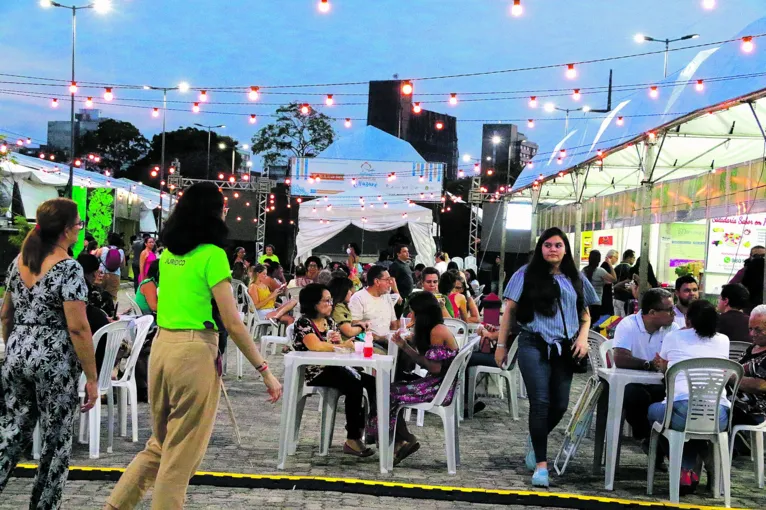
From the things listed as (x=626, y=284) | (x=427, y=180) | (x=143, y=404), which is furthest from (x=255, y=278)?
(x=427, y=180)

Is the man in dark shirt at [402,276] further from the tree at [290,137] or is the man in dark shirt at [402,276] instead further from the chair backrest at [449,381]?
the tree at [290,137]

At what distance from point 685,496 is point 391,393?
2.03 metres

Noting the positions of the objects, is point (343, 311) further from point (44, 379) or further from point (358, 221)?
point (358, 221)

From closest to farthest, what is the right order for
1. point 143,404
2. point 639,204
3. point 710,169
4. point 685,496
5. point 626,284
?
point 685,496 < point 143,404 < point 626,284 < point 710,169 < point 639,204

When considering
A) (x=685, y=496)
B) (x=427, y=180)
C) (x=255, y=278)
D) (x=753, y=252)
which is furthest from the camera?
(x=427, y=180)

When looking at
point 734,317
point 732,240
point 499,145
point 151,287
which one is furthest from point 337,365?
point 499,145

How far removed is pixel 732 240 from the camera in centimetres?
1508

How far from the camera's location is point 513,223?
34781mm

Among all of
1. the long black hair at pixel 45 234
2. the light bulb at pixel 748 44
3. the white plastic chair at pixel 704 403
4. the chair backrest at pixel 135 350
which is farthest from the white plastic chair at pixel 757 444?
the light bulb at pixel 748 44

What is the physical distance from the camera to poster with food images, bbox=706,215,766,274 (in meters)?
14.7

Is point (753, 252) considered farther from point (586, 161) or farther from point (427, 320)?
point (586, 161)

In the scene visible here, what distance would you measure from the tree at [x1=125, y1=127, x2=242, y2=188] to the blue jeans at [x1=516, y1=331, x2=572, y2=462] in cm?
6773

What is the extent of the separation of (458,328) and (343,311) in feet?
3.97

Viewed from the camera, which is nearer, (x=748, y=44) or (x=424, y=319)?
(x=424, y=319)
